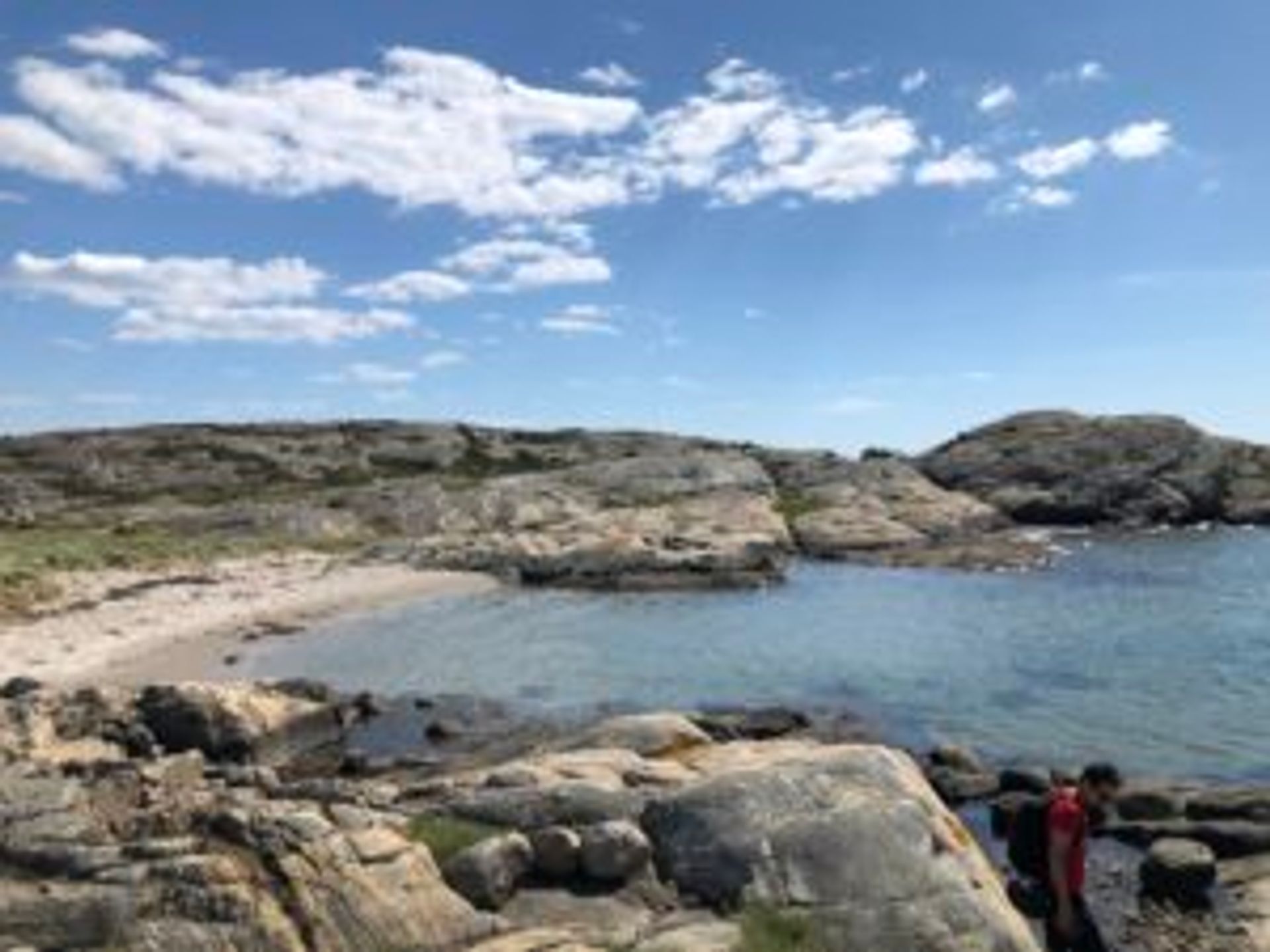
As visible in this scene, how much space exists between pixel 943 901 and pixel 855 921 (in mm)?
1211

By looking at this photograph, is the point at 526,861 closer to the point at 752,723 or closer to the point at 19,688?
the point at 752,723

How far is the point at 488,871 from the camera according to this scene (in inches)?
705

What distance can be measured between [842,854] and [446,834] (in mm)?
4593

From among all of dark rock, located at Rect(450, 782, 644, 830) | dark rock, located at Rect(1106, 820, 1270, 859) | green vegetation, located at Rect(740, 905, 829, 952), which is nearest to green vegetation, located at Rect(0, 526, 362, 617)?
dark rock, located at Rect(1106, 820, 1270, 859)

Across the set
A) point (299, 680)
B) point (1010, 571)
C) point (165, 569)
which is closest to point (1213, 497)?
point (1010, 571)

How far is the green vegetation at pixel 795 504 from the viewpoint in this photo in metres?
115

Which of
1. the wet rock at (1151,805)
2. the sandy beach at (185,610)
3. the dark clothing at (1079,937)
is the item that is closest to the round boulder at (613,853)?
the dark clothing at (1079,937)

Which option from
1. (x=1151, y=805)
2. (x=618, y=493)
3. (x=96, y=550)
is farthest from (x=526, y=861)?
(x=618, y=493)

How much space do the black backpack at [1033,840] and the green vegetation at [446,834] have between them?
19.7 ft

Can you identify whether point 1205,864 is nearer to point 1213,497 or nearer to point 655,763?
point 655,763

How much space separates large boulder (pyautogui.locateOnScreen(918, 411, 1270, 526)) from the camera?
416ft

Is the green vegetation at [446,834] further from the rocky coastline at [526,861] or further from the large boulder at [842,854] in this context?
the large boulder at [842,854]

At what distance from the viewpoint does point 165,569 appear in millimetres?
85812

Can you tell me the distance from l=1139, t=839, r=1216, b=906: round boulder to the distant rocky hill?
57357 mm
